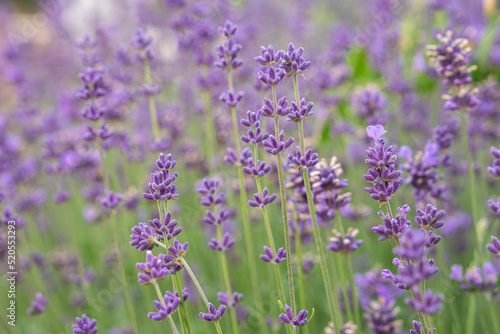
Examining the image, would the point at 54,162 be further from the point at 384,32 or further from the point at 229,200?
the point at 384,32

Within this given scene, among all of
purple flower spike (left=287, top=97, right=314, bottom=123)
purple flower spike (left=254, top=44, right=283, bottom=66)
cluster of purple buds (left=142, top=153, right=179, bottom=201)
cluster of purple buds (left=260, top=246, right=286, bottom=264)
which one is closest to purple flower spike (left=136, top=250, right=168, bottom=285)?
cluster of purple buds (left=142, top=153, right=179, bottom=201)

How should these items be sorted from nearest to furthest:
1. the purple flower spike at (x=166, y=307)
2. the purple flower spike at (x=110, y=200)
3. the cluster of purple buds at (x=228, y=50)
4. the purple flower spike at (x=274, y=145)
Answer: the purple flower spike at (x=166, y=307), the purple flower spike at (x=274, y=145), the cluster of purple buds at (x=228, y=50), the purple flower spike at (x=110, y=200)

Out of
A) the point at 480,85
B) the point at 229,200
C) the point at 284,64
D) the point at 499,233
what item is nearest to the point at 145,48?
the point at 229,200

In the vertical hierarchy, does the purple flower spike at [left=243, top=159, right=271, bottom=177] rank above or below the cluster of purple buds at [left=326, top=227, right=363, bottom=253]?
above

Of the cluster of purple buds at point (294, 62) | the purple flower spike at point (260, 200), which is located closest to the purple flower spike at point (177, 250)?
the purple flower spike at point (260, 200)

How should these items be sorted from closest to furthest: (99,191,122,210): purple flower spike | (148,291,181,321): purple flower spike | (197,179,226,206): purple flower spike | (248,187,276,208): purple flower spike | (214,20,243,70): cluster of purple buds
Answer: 1. (148,291,181,321): purple flower spike
2. (248,187,276,208): purple flower spike
3. (197,179,226,206): purple flower spike
4. (214,20,243,70): cluster of purple buds
5. (99,191,122,210): purple flower spike

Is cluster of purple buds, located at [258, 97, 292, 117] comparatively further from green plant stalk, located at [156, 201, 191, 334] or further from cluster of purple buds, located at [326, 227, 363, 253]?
cluster of purple buds, located at [326, 227, 363, 253]

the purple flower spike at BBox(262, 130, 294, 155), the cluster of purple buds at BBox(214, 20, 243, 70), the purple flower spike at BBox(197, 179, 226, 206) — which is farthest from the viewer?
the cluster of purple buds at BBox(214, 20, 243, 70)

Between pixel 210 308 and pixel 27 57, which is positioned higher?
pixel 27 57

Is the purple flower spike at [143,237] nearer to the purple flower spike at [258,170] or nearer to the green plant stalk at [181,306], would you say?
the green plant stalk at [181,306]
